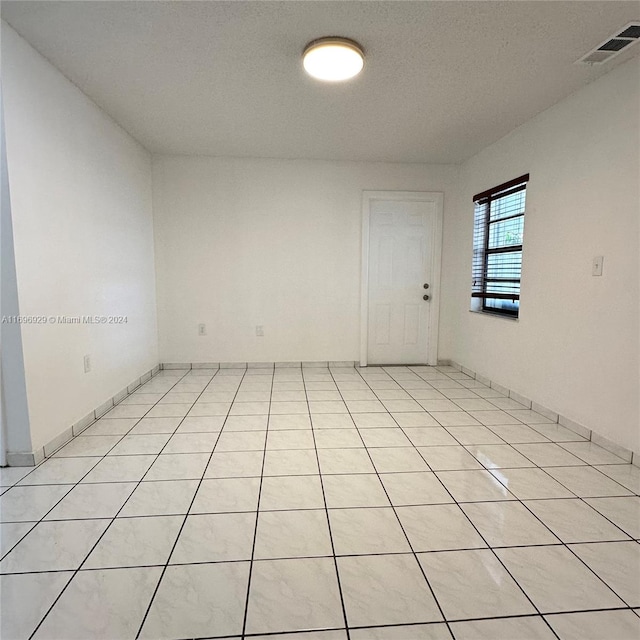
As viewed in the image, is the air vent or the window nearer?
the air vent

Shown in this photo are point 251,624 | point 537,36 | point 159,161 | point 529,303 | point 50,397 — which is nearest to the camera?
point 251,624

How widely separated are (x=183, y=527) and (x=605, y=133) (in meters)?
3.40

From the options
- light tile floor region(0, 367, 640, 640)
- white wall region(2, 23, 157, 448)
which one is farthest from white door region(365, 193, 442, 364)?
white wall region(2, 23, 157, 448)

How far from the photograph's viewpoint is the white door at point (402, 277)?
176 inches

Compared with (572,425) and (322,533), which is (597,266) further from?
(322,533)

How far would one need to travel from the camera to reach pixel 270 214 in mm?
4367

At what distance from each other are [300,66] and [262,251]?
225cm

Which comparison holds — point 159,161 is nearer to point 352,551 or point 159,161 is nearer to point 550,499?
point 352,551

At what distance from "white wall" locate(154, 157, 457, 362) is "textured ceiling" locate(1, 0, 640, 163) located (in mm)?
720

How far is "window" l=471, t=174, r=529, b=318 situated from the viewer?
342 cm

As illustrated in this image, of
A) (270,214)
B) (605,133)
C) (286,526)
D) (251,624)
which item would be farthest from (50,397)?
(605,133)

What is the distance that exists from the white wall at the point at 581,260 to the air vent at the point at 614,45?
176mm

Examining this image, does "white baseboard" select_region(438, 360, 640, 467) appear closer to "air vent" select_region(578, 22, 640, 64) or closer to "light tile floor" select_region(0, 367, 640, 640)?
"light tile floor" select_region(0, 367, 640, 640)

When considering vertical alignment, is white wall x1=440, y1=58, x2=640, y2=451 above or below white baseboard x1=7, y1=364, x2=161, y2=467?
above
